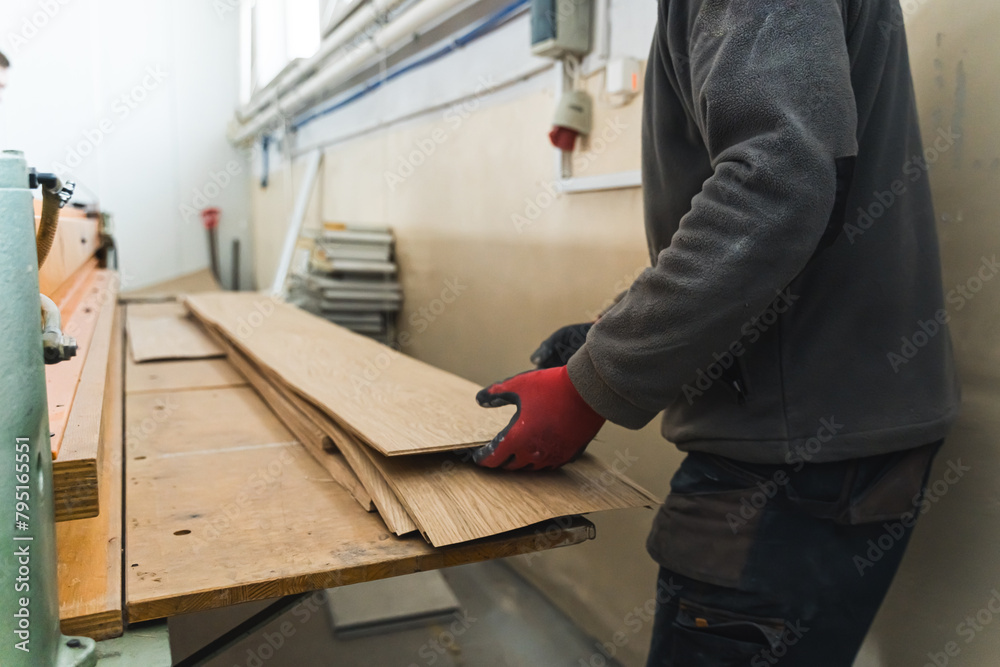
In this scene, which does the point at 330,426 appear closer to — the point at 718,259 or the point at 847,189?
the point at 718,259

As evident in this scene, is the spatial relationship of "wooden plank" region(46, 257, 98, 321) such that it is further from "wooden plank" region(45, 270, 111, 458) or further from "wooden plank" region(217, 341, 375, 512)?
"wooden plank" region(217, 341, 375, 512)

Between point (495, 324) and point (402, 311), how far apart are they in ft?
3.23

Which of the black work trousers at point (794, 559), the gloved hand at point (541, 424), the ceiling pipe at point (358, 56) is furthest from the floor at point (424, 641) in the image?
the ceiling pipe at point (358, 56)

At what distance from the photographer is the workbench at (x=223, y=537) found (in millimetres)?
734

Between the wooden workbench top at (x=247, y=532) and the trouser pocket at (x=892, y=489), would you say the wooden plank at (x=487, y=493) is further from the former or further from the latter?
the trouser pocket at (x=892, y=489)

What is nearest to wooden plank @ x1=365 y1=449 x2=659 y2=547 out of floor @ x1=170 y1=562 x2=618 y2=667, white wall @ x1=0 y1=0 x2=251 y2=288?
floor @ x1=170 y1=562 x2=618 y2=667

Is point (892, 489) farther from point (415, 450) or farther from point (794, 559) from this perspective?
point (415, 450)

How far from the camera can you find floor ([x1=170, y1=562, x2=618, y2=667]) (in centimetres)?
181

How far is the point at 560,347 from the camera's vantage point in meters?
1.16

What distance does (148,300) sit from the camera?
3.29m

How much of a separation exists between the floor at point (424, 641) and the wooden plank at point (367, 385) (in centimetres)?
78

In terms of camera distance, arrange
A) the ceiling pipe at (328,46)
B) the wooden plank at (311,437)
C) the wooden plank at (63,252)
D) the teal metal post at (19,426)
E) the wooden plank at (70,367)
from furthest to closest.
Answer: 1. the ceiling pipe at (328,46)
2. the wooden plank at (63,252)
3. the wooden plank at (311,437)
4. the wooden plank at (70,367)
5. the teal metal post at (19,426)

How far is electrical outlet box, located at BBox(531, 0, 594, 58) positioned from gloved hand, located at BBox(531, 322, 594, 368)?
0.94 meters

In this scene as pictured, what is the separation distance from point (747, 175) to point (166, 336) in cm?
214
